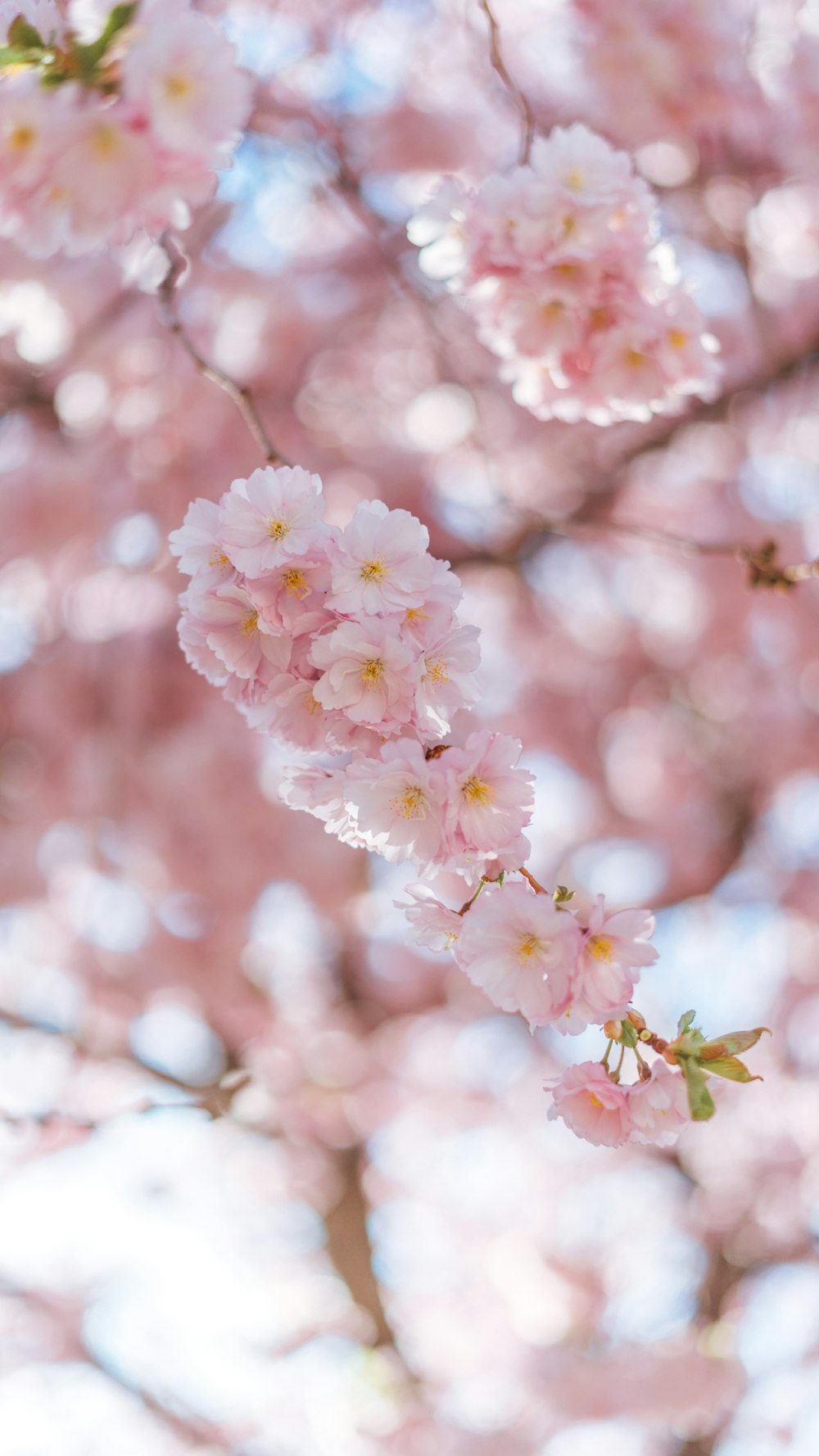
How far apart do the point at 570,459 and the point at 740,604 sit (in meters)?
1.25

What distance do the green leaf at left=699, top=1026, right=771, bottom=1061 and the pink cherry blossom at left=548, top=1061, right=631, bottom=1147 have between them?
114 mm

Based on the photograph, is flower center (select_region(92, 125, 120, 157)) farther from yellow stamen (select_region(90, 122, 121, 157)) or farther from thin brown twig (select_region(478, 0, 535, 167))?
thin brown twig (select_region(478, 0, 535, 167))

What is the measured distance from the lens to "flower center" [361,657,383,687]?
945 millimetres

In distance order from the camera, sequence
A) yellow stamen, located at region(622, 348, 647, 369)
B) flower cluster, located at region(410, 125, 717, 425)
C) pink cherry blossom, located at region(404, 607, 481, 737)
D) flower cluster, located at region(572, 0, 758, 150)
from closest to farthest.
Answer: pink cherry blossom, located at region(404, 607, 481, 737), flower cluster, located at region(410, 125, 717, 425), yellow stamen, located at region(622, 348, 647, 369), flower cluster, located at region(572, 0, 758, 150)

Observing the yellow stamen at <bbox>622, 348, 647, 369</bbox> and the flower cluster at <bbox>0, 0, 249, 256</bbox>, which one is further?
the yellow stamen at <bbox>622, 348, 647, 369</bbox>

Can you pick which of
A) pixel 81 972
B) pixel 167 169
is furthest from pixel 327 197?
pixel 81 972

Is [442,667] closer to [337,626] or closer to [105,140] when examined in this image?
[337,626]

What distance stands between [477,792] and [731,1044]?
0.32 metres

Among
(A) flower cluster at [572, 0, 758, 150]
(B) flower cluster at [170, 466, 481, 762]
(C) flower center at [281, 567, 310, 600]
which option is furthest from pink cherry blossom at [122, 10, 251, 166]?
(A) flower cluster at [572, 0, 758, 150]

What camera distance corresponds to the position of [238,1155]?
17.9 feet

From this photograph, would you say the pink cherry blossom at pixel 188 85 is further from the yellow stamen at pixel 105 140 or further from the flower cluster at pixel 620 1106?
→ the flower cluster at pixel 620 1106

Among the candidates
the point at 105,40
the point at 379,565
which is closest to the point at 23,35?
the point at 105,40

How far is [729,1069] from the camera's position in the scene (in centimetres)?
91

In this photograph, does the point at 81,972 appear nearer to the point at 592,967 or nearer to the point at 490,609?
the point at 490,609
